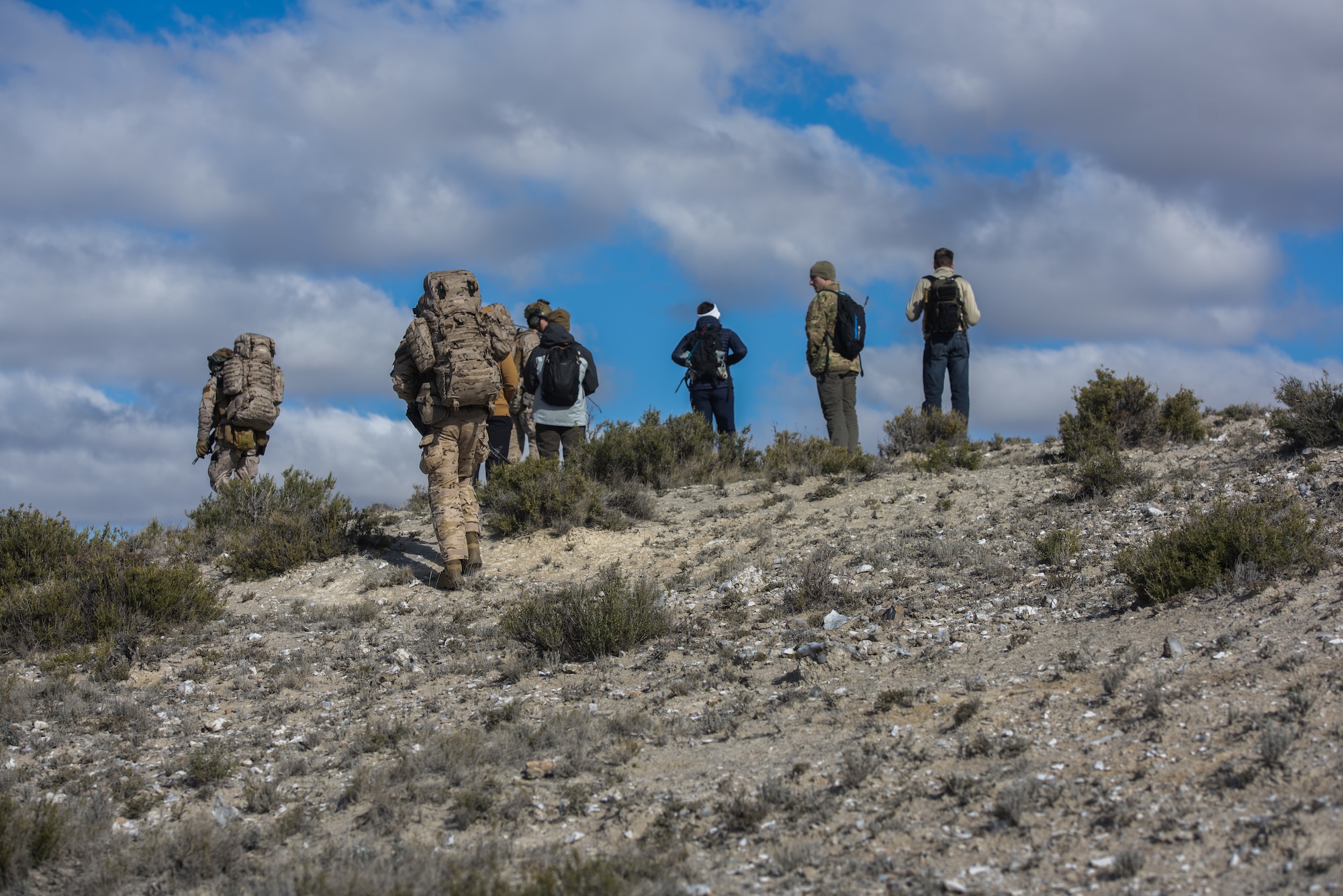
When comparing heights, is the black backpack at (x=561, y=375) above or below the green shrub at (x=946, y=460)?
above

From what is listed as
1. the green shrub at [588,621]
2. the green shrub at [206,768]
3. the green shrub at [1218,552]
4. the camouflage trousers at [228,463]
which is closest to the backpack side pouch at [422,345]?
the green shrub at [588,621]

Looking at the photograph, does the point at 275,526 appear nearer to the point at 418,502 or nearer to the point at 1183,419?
the point at 418,502

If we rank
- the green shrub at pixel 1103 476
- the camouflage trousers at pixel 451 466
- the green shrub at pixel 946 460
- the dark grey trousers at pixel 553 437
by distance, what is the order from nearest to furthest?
the green shrub at pixel 1103 476
the camouflage trousers at pixel 451 466
the green shrub at pixel 946 460
the dark grey trousers at pixel 553 437

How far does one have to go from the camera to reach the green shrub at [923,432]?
505 inches

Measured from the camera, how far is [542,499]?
10508 mm

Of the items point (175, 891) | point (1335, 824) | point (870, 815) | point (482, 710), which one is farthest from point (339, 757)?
point (1335, 824)

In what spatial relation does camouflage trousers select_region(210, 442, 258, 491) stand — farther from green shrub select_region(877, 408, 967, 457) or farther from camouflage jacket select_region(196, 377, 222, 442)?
green shrub select_region(877, 408, 967, 457)

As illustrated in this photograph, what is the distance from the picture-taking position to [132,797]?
5.37 m

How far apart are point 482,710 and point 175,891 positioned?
7.31ft

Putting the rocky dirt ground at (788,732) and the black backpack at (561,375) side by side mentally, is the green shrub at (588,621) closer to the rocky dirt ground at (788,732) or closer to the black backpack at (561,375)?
the rocky dirt ground at (788,732)

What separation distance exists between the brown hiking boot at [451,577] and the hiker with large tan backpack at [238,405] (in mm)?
6050

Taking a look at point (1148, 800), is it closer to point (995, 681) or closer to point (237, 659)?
point (995, 681)

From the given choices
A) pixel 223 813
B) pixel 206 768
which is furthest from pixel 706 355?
pixel 223 813

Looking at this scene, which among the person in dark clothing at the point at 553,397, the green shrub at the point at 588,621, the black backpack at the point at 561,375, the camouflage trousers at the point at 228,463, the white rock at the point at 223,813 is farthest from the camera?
the camouflage trousers at the point at 228,463
